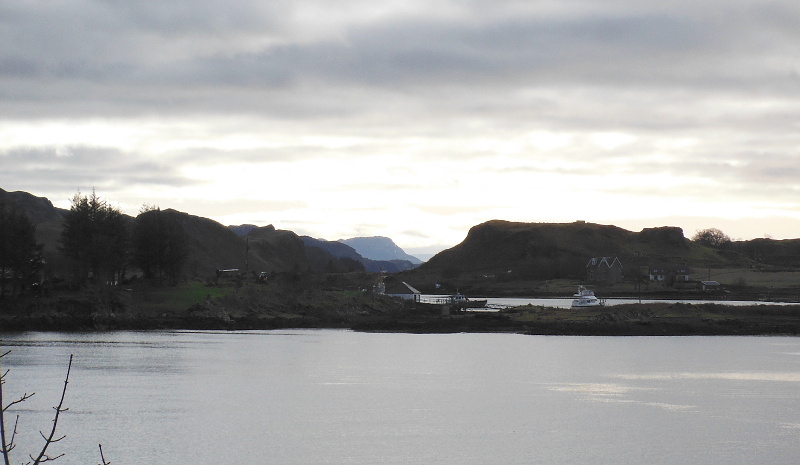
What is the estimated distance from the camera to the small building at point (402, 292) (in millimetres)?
101200

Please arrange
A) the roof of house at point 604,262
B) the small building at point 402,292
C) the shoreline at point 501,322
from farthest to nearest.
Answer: the roof of house at point 604,262
the small building at point 402,292
the shoreline at point 501,322

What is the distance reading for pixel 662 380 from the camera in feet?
125

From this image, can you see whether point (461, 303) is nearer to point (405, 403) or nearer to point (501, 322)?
point (501, 322)

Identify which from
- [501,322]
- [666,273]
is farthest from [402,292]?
[666,273]

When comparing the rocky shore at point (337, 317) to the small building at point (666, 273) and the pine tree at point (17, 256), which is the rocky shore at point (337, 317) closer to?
the pine tree at point (17, 256)

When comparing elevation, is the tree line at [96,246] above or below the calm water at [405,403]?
above

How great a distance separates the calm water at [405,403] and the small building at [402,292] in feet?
159

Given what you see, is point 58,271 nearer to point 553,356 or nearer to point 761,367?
point 553,356

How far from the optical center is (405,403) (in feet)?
96.7

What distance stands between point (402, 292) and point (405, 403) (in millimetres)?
73735

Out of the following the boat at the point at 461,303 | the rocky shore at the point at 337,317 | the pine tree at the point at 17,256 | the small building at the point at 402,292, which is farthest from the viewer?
the small building at the point at 402,292

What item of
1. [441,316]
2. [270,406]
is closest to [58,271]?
[441,316]

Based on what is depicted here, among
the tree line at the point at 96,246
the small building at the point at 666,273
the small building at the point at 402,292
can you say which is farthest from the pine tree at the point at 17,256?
the small building at the point at 666,273

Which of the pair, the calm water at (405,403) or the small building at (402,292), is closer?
the calm water at (405,403)
